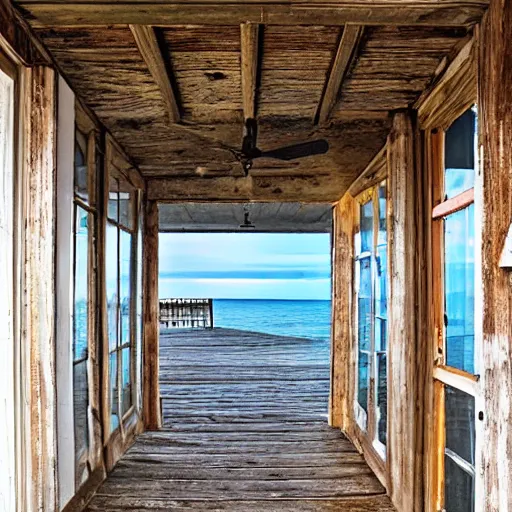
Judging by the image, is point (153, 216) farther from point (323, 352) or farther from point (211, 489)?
point (323, 352)

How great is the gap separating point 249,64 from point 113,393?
2466mm

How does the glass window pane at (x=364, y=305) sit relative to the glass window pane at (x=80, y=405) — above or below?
above

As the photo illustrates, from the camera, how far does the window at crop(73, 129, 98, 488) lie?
278 centimetres

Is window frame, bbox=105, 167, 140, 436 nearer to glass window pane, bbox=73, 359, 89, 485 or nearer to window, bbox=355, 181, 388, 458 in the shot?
glass window pane, bbox=73, 359, 89, 485

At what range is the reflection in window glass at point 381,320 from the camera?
3506 millimetres

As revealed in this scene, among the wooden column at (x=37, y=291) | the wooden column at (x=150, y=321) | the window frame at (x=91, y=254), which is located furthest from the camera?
the wooden column at (x=150, y=321)

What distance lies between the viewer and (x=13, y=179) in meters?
1.99

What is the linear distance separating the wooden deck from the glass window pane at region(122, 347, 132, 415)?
1.14 ft

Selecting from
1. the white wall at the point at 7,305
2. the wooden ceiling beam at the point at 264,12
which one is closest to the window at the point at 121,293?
the white wall at the point at 7,305

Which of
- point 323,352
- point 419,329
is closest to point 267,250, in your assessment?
point 323,352

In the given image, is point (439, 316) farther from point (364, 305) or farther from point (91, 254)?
point (91, 254)

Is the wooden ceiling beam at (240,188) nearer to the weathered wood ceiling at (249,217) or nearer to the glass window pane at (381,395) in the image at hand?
the weathered wood ceiling at (249,217)

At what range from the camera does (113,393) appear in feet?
11.9

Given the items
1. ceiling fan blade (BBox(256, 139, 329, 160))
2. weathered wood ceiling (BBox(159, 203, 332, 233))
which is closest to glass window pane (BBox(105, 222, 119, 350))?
ceiling fan blade (BBox(256, 139, 329, 160))
